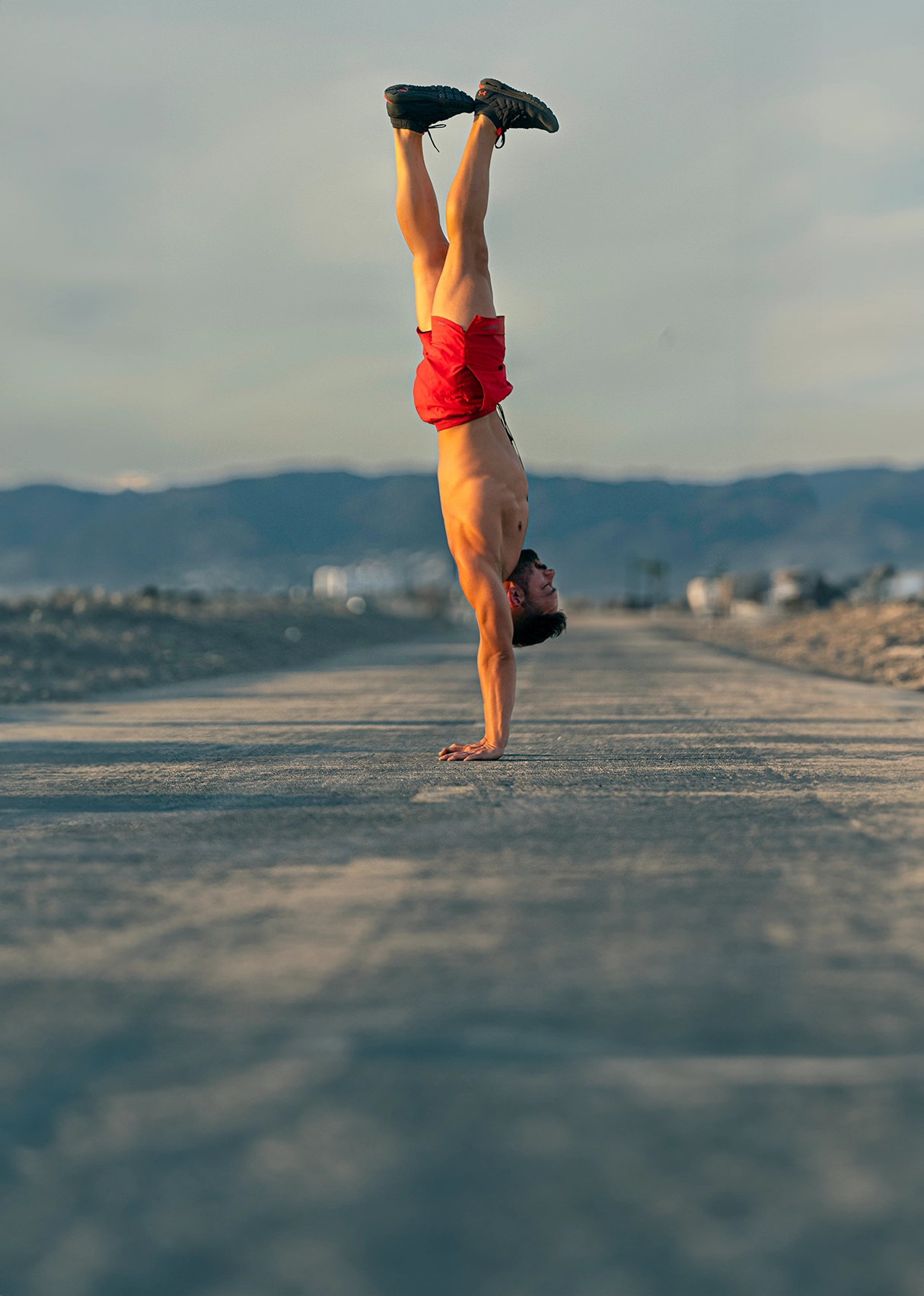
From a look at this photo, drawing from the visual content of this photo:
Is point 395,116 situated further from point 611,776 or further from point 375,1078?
point 375,1078

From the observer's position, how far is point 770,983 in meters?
2.32

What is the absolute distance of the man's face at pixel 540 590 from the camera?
602 centimetres

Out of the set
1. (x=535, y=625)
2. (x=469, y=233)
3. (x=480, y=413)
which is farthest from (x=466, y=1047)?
(x=469, y=233)

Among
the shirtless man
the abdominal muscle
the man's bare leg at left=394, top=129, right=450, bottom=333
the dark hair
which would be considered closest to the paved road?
the shirtless man

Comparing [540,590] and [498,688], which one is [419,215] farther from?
[498,688]

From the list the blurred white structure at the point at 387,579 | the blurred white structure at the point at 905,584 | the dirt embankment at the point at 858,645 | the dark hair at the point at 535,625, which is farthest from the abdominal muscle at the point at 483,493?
the blurred white structure at the point at 387,579

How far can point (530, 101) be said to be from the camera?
5973 millimetres

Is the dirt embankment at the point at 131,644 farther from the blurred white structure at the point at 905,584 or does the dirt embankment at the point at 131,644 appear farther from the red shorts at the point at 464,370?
the blurred white structure at the point at 905,584

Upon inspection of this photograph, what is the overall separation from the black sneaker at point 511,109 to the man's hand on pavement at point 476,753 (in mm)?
2929

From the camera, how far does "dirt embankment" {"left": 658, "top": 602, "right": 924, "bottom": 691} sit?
16.4 metres

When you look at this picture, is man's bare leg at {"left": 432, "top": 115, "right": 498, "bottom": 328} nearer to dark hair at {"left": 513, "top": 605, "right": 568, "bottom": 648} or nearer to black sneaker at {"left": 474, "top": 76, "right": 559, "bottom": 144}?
black sneaker at {"left": 474, "top": 76, "right": 559, "bottom": 144}

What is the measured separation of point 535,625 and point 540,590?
176 mm

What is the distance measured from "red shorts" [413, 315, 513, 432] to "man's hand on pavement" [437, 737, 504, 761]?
1.55 metres

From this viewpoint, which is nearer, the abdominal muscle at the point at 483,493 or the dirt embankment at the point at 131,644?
the abdominal muscle at the point at 483,493
